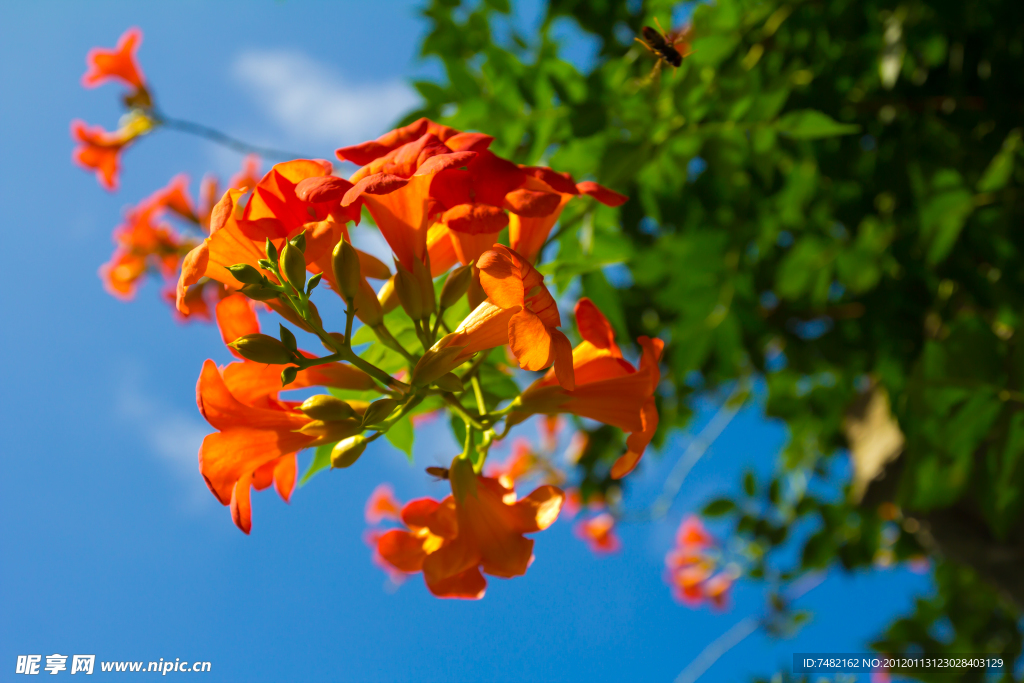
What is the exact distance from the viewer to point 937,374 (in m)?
1.96

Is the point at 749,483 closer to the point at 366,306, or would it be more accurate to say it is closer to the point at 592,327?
the point at 592,327

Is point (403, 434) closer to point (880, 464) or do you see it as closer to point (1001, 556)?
point (880, 464)

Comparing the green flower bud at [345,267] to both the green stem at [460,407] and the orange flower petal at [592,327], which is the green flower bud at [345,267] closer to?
the green stem at [460,407]

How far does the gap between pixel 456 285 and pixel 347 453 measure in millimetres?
364

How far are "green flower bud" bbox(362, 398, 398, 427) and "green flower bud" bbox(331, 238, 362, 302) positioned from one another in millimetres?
191

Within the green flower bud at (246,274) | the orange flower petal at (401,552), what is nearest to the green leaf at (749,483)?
the orange flower petal at (401,552)

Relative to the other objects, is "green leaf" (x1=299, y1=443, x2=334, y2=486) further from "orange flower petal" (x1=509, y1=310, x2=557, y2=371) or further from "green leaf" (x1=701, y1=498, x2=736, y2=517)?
"green leaf" (x1=701, y1=498, x2=736, y2=517)

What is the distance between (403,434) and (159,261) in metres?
3.51

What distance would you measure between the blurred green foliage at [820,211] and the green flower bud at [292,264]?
0.73 m

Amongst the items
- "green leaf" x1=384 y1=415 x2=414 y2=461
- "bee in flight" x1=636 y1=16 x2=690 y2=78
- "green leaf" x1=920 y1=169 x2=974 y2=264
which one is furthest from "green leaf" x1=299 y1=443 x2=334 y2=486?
"green leaf" x1=920 y1=169 x2=974 y2=264

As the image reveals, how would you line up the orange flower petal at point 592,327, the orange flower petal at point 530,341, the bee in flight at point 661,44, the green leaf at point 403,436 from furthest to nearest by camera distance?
the bee in flight at point 661,44
the green leaf at point 403,436
the orange flower petal at point 592,327
the orange flower petal at point 530,341

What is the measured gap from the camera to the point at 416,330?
3.94 feet

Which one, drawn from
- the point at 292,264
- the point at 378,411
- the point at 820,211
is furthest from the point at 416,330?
the point at 820,211

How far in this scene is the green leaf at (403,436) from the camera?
1.42 meters
